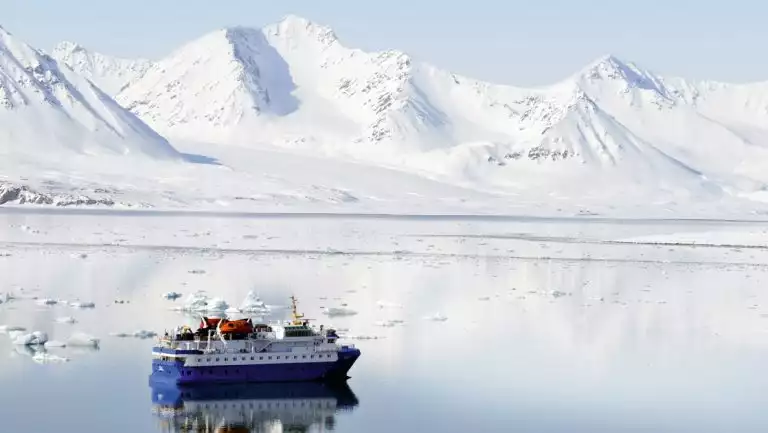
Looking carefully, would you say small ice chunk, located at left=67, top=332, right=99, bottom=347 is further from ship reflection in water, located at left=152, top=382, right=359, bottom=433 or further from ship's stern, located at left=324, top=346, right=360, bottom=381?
ship's stern, located at left=324, top=346, right=360, bottom=381

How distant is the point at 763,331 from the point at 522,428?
24.0 m

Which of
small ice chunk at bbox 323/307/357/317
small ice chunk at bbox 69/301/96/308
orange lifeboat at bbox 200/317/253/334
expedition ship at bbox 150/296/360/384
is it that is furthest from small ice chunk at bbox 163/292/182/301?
orange lifeboat at bbox 200/317/253/334

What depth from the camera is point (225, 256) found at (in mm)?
94500

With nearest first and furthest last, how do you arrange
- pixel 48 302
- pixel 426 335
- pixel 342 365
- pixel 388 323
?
pixel 342 365
pixel 426 335
pixel 388 323
pixel 48 302

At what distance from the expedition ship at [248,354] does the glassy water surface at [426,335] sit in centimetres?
65

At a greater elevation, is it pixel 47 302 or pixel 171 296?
pixel 171 296

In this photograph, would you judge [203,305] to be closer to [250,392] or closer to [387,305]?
[387,305]

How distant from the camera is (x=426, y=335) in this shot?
54.3m

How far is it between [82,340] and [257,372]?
842 cm

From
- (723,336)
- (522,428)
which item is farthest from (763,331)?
(522,428)

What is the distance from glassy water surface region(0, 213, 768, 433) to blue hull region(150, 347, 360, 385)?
0.54m

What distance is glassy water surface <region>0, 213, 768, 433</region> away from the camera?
39.1 metres

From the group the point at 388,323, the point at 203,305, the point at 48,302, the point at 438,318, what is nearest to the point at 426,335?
the point at 388,323

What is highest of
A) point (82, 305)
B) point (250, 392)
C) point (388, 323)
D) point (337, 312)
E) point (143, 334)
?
point (82, 305)
